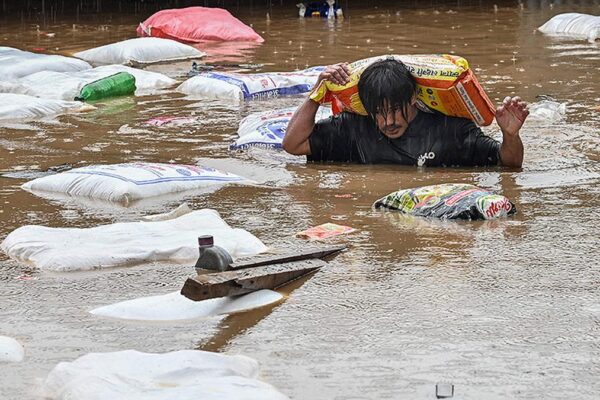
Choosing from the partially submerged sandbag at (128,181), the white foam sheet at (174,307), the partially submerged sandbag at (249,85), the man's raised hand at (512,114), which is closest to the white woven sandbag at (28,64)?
the partially submerged sandbag at (249,85)

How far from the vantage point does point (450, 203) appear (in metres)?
5.62

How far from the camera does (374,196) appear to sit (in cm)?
615

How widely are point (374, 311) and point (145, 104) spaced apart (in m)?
5.56

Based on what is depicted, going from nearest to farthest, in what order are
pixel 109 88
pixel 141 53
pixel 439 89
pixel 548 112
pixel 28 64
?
pixel 439 89 < pixel 548 112 < pixel 109 88 < pixel 28 64 < pixel 141 53

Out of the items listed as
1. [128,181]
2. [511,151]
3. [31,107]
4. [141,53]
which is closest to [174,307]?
[128,181]

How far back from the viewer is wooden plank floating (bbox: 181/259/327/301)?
14.0 ft

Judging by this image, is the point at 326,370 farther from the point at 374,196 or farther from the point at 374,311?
the point at 374,196

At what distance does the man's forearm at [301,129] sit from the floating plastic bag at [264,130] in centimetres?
61

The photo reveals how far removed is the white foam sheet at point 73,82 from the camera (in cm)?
980

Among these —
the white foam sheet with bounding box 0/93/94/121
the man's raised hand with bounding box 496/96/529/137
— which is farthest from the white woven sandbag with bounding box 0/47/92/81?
the man's raised hand with bounding box 496/96/529/137

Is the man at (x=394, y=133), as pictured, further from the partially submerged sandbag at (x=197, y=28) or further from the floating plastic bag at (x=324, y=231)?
the partially submerged sandbag at (x=197, y=28)

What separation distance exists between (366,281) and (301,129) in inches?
91.1

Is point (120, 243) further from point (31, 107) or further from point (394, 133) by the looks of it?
point (31, 107)

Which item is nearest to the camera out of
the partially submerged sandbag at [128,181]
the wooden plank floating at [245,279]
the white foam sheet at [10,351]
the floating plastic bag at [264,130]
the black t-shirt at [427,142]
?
the white foam sheet at [10,351]
